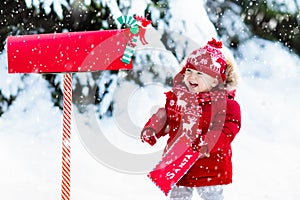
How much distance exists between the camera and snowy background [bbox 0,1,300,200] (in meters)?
4.84

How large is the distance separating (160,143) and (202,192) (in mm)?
1713

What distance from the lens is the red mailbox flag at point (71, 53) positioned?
3531 millimetres

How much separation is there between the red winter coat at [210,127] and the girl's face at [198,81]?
5 centimetres

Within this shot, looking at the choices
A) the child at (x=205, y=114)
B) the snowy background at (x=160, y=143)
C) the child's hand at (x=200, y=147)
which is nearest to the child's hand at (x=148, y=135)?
the child at (x=205, y=114)

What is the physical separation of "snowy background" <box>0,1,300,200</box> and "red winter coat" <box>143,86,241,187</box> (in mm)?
1198

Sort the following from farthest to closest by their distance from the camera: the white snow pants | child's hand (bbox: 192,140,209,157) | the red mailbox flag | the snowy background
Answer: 1. the snowy background
2. the white snow pants
3. the red mailbox flag
4. child's hand (bbox: 192,140,209,157)

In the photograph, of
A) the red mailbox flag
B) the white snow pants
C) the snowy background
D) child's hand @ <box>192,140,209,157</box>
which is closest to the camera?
child's hand @ <box>192,140,209,157</box>

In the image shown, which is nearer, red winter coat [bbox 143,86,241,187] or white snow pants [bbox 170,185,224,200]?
red winter coat [bbox 143,86,241,187]

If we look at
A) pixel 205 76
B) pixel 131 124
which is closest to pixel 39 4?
pixel 131 124

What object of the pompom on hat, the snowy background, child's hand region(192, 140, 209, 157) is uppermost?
the pompom on hat

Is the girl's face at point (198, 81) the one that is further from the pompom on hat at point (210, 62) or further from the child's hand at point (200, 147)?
the child's hand at point (200, 147)

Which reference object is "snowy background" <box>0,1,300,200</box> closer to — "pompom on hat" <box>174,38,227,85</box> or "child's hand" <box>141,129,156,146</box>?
"child's hand" <box>141,129,156,146</box>

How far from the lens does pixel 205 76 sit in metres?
3.59

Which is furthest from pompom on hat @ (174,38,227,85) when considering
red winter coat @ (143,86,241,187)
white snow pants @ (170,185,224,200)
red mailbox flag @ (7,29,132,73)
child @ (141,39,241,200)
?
white snow pants @ (170,185,224,200)
